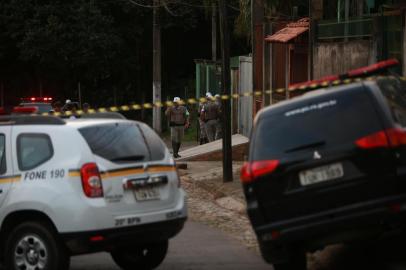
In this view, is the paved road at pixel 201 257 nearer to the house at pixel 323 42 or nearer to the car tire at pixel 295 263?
the car tire at pixel 295 263

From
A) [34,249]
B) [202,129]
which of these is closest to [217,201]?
[34,249]

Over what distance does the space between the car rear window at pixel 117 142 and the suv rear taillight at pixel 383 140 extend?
92.8 inches

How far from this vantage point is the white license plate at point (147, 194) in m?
8.40

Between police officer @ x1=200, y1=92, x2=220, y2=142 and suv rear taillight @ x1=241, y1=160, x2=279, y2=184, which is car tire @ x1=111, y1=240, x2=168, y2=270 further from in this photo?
police officer @ x1=200, y1=92, x2=220, y2=142

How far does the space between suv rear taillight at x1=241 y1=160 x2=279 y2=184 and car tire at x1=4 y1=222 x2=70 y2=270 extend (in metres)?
1.91

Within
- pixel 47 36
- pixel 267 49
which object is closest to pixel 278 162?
pixel 267 49

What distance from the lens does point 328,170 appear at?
23.8 ft

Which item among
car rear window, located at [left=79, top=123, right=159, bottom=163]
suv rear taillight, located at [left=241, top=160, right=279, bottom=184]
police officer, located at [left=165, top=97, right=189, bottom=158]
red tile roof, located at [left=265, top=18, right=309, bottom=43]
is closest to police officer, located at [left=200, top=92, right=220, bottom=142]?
police officer, located at [left=165, top=97, right=189, bottom=158]

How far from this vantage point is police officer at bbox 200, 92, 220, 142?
24.8m

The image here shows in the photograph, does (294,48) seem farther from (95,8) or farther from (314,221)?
(95,8)

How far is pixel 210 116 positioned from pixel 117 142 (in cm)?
1655

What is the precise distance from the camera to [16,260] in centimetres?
844

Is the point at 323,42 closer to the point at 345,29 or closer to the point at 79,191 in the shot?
the point at 345,29

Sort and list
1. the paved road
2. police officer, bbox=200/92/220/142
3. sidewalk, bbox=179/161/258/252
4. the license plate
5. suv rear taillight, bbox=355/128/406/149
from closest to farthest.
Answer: suv rear taillight, bbox=355/128/406/149, the license plate, the paved road, sidewalk, bbox=179/161/258/252, police officer, bbox=200/92/220/142
